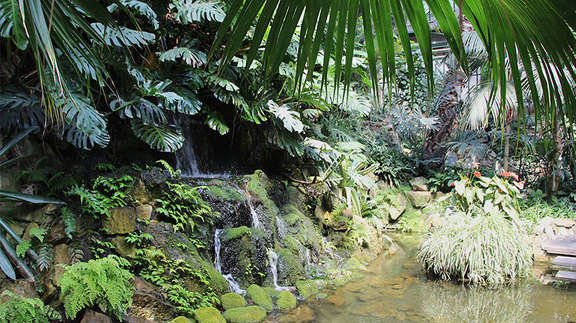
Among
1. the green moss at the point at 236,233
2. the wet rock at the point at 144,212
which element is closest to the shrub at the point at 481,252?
the green moss at the point at 236,233

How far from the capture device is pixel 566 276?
5.29 meters

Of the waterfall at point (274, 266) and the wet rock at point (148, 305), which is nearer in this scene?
the wet rock at point (148, 305)

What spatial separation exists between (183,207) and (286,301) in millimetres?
1569

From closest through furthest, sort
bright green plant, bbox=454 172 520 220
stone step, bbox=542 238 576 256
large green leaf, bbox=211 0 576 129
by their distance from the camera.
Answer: large green leaf, bbox=211 0 576 129, stone step, bbox=542 238 576 256, bright green plant, bbox=454 172 520 220

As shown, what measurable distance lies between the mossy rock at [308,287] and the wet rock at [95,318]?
7.64 ft

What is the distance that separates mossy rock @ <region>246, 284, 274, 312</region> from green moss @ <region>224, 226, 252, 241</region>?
2.00 ft

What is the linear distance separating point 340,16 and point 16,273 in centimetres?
364

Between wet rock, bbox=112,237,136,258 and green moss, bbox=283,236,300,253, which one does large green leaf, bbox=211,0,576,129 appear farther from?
green moss, bbox=283,236,300,253

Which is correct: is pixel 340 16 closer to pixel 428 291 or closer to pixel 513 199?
pixel 428 291

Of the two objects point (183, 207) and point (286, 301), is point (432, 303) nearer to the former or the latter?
point (286, 301)

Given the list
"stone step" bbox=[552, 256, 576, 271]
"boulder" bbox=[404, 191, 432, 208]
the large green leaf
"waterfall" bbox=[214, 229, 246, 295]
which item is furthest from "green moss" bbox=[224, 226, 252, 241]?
"boulder" bbox=[404, 191, 432, 208]

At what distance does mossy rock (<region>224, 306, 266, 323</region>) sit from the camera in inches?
156

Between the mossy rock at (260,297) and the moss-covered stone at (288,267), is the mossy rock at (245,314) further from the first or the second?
the moss-covered stone at (288,267)

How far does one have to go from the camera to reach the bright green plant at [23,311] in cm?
276
